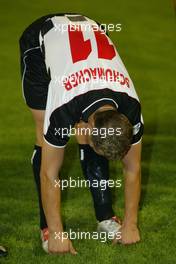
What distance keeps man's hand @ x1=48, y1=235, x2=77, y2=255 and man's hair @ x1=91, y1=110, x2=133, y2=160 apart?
2.34 feet

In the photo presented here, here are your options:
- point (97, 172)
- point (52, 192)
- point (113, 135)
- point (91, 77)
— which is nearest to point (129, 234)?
point (97, 172)

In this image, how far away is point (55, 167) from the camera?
3469 mm

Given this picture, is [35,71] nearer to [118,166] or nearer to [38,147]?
[38,147]

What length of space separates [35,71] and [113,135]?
781 millimetres

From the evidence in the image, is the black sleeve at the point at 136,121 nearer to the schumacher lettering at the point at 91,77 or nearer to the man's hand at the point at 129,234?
the schumacher lettering at the point at 91,77

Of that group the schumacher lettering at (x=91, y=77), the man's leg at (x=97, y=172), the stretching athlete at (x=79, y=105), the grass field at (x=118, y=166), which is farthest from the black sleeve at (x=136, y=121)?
the grass field at (x=118, y=166)

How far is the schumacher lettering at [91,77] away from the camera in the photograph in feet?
10.8

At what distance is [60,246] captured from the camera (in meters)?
3.74

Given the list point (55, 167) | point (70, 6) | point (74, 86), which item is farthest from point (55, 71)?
point (70, 6)

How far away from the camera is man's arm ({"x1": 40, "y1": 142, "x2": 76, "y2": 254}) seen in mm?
3418

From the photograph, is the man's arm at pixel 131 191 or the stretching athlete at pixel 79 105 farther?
the man's arm at pixel 131 191

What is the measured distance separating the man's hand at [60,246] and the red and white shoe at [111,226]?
0.27m

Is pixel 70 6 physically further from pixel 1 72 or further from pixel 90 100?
pixel 90 100

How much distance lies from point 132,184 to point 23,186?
1249 mm
